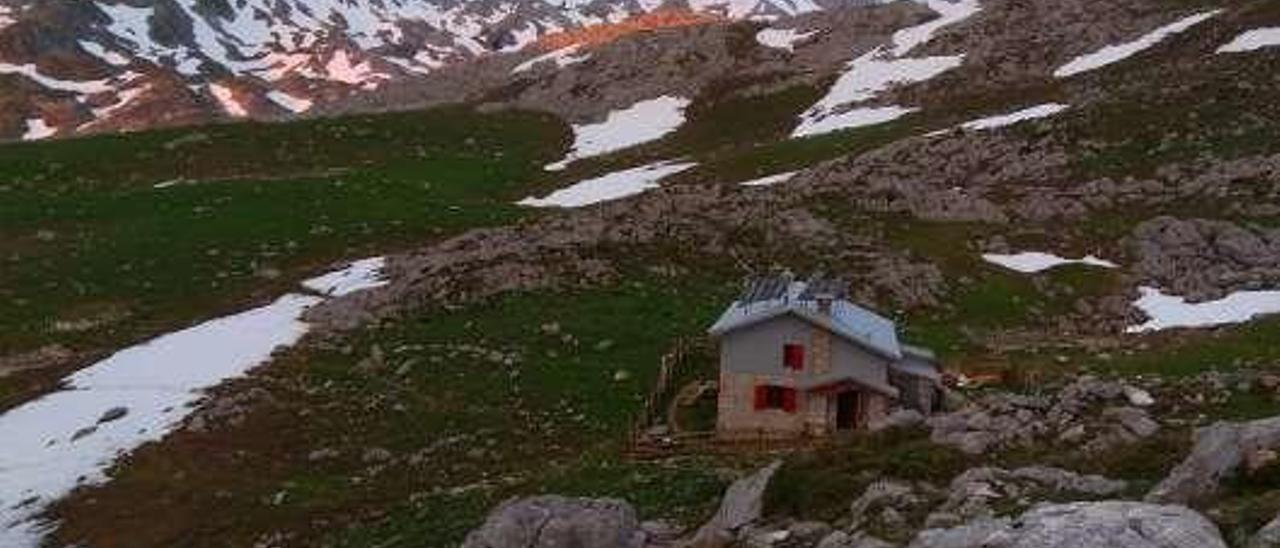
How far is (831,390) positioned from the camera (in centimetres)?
4384

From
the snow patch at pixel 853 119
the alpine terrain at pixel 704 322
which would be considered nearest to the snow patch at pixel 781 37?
the alpine terrain at pixel 704 322

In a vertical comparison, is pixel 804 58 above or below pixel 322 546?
above

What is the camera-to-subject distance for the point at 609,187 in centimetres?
9456

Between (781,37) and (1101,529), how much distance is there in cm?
12610

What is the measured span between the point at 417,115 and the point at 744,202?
189 ft

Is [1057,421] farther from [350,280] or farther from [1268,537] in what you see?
[350,280]

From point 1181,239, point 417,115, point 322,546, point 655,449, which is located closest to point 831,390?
point 655,449

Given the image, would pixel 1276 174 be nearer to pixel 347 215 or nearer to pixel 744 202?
pixel 744 202

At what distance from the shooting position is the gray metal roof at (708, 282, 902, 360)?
4347 cm

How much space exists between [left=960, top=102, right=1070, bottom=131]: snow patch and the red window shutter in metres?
48.6

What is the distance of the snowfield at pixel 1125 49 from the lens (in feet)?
335

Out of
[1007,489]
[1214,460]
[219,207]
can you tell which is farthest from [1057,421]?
[219,207]

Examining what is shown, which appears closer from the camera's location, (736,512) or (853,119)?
(736,512)

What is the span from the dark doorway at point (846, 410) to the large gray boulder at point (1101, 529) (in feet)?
81.8
